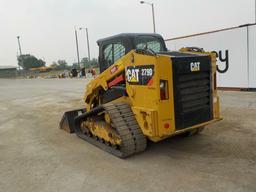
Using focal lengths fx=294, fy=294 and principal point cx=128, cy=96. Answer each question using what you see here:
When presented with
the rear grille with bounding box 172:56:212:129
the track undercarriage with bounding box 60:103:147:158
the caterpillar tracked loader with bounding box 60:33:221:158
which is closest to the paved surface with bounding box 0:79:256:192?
the track undercarriage with bounding box 60:103:147:158

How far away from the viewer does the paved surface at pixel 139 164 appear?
4066 mm

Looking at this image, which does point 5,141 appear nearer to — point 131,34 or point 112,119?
point 112,119

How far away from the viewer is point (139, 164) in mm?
4832

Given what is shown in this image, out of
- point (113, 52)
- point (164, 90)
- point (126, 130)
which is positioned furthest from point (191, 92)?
point (113, 52)

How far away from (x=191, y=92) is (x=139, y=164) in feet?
4.83

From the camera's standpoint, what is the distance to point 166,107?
4609mm

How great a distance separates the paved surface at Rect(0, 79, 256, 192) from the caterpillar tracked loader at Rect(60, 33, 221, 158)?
0.41 m

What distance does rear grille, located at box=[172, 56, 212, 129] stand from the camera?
4.67 m

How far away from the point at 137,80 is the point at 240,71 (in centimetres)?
960

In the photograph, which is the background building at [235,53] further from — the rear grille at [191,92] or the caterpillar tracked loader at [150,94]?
the rear grille at [191,92]

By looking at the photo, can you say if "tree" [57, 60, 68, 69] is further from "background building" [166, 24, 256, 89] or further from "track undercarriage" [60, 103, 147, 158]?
"track undercarriage" [60, 103, 147, 158]

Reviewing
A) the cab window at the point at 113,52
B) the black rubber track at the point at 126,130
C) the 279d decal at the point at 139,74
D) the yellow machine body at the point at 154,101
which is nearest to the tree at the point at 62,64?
the cab window at the point at 113,52

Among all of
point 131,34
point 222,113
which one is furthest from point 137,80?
point 222,113

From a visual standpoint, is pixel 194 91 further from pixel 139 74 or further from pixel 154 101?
pixel 139 74
